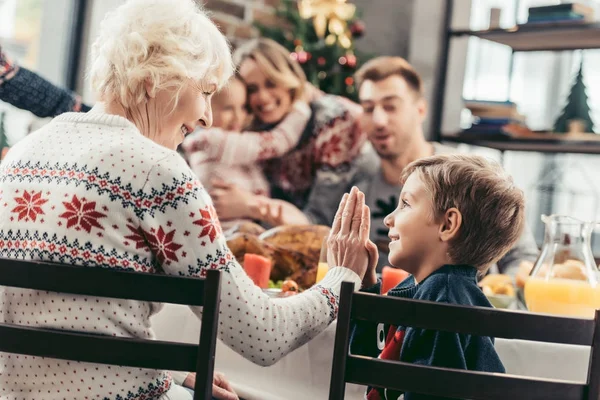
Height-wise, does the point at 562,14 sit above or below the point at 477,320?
above

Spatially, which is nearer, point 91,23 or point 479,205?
point 479,205

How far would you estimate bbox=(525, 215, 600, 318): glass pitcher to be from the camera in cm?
152

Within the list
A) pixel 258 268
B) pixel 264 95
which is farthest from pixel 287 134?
pixel 258 268

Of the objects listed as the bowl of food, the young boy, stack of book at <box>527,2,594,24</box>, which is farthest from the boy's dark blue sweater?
stack of book at <box>527,2,594,24</box>

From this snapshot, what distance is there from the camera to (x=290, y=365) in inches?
57.6

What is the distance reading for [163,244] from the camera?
1166mm

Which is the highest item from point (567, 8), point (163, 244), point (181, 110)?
point (567, 8)

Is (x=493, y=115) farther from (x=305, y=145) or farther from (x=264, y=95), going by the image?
(x=264, y=95)

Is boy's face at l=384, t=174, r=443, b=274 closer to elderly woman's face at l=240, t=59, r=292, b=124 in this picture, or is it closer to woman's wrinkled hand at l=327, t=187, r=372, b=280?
woman's wrinkled hand at l=327, t=187, r=372, b=280

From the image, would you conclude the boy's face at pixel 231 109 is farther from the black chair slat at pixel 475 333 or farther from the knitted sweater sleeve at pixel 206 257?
the black chair slat at pixel 475 333

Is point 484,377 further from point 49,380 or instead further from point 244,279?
point 49,380

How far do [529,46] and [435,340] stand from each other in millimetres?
3363

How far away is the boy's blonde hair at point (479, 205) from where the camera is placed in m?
1.39

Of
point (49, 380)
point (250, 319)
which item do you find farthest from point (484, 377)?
point (49, 380)
